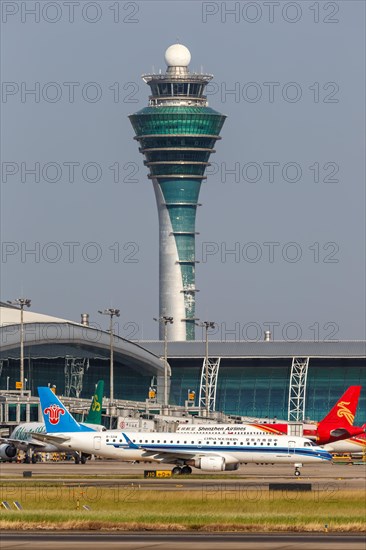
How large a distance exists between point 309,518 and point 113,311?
327 ft

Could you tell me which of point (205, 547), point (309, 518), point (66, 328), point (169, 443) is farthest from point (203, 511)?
point (66, 328)

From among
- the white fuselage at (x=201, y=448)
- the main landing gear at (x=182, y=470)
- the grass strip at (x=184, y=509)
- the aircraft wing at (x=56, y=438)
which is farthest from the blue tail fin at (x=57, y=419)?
the grass strip at (x=184, y=509)

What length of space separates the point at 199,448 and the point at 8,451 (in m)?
26.7

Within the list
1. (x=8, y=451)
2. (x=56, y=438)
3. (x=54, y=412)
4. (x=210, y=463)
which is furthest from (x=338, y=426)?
(x=56, y=438)

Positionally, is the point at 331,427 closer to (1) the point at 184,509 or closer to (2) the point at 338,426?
(2) the point at 338,426

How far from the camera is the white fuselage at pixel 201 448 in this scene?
9231 cm

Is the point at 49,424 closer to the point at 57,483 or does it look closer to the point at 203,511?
the point at 57,483

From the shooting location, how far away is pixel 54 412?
327 feet

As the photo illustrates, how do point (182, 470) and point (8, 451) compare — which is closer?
point (182, 470)

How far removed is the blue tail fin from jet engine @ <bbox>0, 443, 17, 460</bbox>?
1285 centimetres

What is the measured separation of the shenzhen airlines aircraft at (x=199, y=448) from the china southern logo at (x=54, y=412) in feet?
11.5

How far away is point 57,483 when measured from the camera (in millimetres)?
80312

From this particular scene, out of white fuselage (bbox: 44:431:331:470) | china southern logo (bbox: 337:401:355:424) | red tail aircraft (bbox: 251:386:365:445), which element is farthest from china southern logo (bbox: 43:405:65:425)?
china southern logo (bbox: 337:401:355:424)

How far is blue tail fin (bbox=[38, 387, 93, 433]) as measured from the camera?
9706 cm
